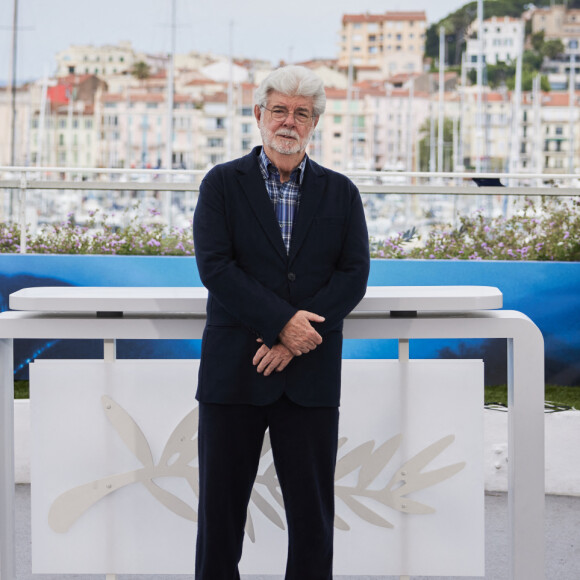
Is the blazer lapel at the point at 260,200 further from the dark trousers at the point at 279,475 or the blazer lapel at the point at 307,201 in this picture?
the dark trousers at the point at 279,475

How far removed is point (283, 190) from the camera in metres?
2.28

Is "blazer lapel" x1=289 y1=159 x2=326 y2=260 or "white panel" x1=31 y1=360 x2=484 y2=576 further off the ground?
"blazer lapel" x1=289 y1=159 x2=326 y2=260

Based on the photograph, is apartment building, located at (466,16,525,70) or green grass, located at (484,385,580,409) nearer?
green grass, located at (484,385,580,409)

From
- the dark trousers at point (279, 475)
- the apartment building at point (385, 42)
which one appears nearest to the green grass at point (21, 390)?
the dark trousers at point (279, 475)

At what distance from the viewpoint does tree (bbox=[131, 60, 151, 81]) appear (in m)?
72.5

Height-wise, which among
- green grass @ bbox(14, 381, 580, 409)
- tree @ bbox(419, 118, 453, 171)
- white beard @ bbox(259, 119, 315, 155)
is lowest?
green grass @ bbox(14, 381, 580, 409)

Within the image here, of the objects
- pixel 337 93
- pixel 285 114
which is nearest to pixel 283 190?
pixel 285 114

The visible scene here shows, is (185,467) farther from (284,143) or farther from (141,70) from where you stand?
(141,70)

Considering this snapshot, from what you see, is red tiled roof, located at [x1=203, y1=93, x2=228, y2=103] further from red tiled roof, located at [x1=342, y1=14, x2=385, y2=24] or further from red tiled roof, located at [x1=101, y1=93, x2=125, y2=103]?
red tiled roof, located at [x1=342, y1=14, x2=385, y2=24]

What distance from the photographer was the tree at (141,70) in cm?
7250

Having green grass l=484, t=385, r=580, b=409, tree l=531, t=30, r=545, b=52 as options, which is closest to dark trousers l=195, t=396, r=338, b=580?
green grass l=484, t=385, r=580, b=409

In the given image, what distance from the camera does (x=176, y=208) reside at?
244 inches

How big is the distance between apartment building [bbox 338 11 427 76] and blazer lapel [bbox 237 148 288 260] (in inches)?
3000

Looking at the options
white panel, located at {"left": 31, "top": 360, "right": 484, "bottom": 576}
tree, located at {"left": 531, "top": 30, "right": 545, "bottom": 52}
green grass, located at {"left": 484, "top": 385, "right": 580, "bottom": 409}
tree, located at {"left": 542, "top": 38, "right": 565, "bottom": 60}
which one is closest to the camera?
white panel, located at {"left": 31, "top": 360, "right": 484, "bottom": 576}
